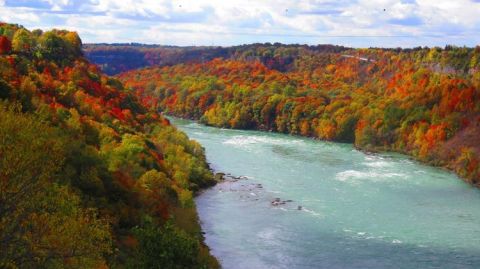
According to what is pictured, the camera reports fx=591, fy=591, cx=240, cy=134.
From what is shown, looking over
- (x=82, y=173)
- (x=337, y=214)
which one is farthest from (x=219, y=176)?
(x=82, y=173)

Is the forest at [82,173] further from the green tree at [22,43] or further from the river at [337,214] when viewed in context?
the river at [337,214]

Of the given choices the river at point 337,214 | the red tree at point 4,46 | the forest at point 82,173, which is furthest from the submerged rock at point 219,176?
the red tree at point 4,46

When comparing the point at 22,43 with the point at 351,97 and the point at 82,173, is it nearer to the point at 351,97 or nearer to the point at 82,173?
the point at 82,173

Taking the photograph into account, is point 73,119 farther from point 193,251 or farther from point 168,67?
point 168,67

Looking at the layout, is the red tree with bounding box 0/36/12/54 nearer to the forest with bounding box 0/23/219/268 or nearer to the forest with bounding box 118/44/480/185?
the forest with bounding box 0/23/219/268

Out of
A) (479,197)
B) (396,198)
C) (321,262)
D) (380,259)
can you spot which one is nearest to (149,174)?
(321,262)

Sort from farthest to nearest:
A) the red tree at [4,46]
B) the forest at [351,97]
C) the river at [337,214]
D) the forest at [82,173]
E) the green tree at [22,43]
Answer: the forest at [351,97] < the green tree at [22,43] < the red tree at [4,46] < the river at [337,214] < the forest at [82,173]

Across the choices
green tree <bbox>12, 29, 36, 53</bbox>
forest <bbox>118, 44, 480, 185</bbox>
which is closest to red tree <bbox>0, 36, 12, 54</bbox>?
green tree <bbox>12, 29, 36, 53</bbox>
